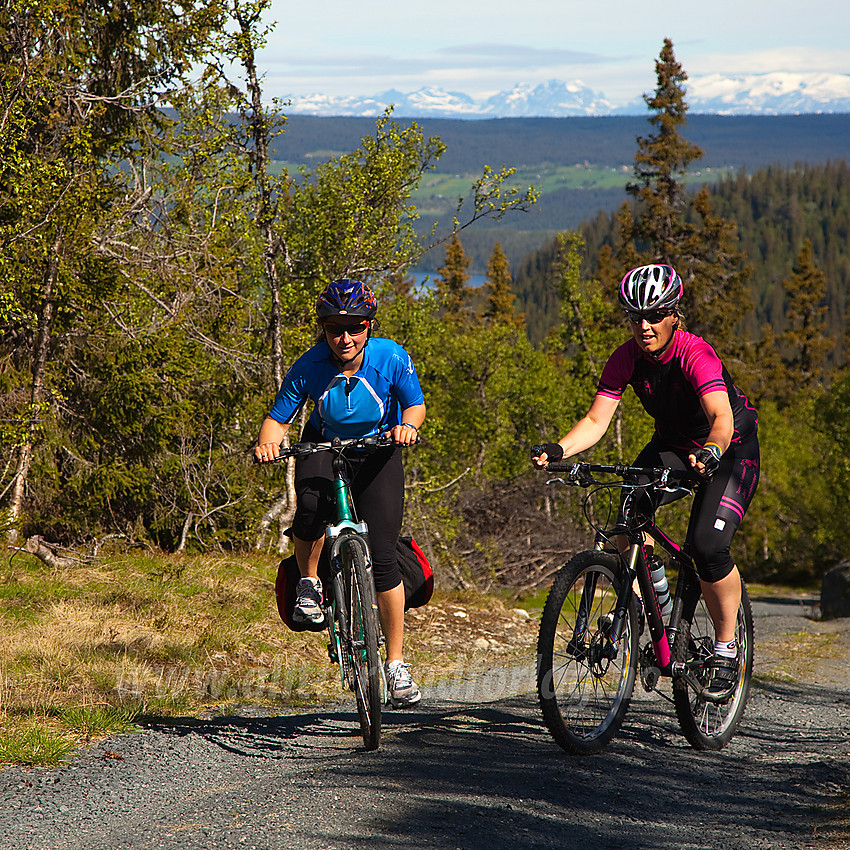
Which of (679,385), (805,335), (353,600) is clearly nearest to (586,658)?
(353,600)

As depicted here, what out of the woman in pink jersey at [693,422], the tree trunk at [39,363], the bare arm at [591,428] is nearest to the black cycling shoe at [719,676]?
the woman in pink jersey at [693,422]

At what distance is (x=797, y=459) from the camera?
6044 cm

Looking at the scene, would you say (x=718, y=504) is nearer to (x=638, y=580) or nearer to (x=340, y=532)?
(x=638, y=580)

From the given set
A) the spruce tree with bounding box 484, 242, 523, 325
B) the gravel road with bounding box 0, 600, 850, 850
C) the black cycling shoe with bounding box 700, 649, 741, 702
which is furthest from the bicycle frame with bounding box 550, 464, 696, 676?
the spruce tree with bounding box 484, 242, 523, 325

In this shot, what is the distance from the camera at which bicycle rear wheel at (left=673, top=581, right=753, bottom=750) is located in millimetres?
5434

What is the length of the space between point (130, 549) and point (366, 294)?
11.1 metres

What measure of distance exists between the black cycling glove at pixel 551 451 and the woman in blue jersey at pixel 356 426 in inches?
29.8

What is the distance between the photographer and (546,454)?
5.03 metres

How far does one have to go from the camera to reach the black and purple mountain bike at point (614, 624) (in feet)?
16.4

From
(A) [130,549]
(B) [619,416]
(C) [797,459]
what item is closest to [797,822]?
(A) [130,549]

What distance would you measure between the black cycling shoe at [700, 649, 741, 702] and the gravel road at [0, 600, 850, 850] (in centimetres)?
33

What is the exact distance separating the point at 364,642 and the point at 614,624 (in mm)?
1404

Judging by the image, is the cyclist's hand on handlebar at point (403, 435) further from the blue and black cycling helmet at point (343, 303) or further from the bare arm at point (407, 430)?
the blue and black cycling helmet at point (343, 303)

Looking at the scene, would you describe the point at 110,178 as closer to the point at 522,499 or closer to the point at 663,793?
the point at 522,499
